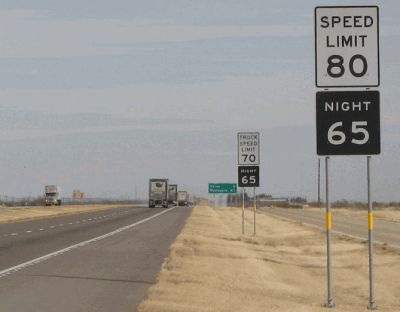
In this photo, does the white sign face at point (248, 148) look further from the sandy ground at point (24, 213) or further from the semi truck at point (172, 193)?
the semi truck at point (172, 193)

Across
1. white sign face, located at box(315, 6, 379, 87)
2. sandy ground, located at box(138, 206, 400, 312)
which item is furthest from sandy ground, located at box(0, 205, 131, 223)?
white sign face, located at box(315, 6, 379, 87)

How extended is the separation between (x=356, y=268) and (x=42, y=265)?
837 centimetres

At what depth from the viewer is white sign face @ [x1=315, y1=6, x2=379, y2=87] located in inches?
483

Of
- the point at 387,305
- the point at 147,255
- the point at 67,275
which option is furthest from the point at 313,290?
the point at 147,255

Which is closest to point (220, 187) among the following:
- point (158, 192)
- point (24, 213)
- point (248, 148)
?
point (158, 192)

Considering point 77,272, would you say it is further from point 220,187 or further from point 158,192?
point 158,192

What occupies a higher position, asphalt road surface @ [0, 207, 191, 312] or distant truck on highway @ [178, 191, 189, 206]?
distant truck on highway @ [178, 191, 189, 206]

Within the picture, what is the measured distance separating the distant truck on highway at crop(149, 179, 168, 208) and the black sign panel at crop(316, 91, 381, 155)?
10151cm

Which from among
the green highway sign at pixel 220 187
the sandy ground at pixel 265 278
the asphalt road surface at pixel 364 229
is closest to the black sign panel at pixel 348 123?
the sandy ground at pixel 265 278

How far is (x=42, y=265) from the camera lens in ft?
68.5

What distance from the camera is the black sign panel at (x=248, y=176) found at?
33.0m

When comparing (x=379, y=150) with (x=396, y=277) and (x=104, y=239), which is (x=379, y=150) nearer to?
(x=396, y=277)

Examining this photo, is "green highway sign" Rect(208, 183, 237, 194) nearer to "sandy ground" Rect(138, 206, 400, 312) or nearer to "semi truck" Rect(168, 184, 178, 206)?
"semi truck" Rect(168, 184, 178, 206)

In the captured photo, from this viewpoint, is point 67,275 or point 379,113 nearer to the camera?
point 379,113
